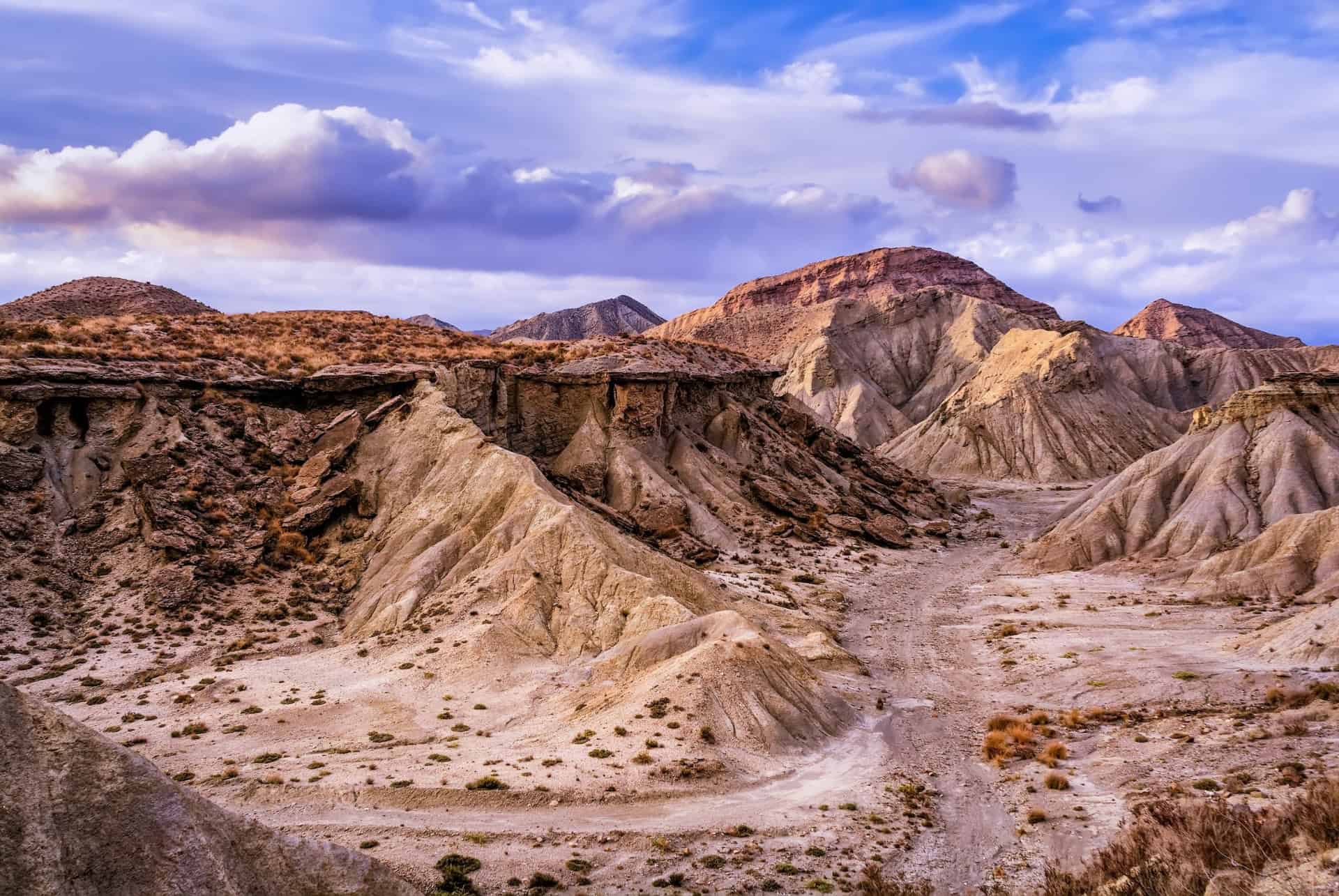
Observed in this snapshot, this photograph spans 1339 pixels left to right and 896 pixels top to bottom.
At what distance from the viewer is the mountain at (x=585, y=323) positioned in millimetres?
163500

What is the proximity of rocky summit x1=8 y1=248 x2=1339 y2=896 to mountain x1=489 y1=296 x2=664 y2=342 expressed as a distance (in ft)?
326

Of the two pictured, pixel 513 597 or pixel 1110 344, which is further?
pixel 1110 344

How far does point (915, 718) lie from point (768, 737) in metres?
6.08

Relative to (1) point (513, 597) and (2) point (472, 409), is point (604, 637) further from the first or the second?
(2) point (472, 409)

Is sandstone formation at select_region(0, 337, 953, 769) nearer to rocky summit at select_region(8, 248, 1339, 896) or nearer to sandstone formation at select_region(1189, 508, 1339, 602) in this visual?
rocky summit at select_region(8, 248, 1339, 896)

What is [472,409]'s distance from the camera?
46.1m

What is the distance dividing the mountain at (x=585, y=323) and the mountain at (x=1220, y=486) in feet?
359

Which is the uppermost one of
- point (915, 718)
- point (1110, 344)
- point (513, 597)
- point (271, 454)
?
point (1110, 344)

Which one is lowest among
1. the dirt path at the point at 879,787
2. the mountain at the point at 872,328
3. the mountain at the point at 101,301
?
the dirt path at the point at 879,787

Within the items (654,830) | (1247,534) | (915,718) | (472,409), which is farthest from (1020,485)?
(654,830)

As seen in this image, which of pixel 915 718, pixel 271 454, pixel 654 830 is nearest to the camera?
pixel 654 830

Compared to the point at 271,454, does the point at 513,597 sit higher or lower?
lower

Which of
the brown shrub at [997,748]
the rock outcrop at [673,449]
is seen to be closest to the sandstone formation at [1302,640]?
the brown shrub at [997,748]

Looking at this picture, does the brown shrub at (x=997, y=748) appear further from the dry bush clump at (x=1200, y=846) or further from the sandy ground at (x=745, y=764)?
the dry bush clump at (x=1200, y=846)
